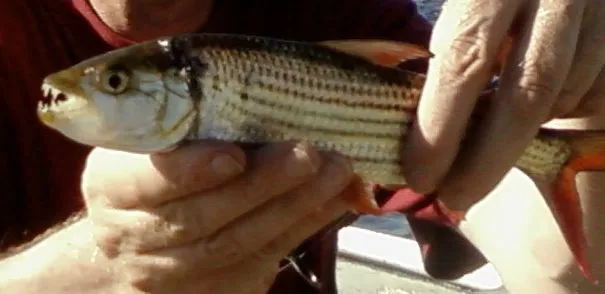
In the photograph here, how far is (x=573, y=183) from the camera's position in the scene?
4.40 ft

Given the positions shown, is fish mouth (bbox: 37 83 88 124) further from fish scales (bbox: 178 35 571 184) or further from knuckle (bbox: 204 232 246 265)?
knuckle (bbox: 204 232 246 265)

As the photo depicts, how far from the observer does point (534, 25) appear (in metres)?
Answer: 1.22

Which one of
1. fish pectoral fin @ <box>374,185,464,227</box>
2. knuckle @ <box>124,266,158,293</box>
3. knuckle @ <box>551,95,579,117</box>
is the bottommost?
fish pectoral fin @ <box>374,185,464,227</box>

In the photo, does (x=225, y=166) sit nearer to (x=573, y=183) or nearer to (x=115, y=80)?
(x=115, y=80)

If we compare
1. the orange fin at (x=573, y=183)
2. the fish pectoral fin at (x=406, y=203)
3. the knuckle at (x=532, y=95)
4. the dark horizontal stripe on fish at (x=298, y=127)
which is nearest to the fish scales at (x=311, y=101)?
the dark horizontal stripe on fish at (x=298, y=127)

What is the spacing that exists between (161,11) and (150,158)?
639 mm

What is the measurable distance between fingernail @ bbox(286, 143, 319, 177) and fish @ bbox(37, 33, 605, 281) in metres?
0.02

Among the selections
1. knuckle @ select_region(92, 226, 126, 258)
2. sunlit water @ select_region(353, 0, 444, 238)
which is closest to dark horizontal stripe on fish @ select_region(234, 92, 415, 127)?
knuckle @ select_region(92, 226, 126, 258)

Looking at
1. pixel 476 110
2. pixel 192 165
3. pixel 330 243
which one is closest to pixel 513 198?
pixel 330 243

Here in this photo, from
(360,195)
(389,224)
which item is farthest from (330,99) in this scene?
(389,224)

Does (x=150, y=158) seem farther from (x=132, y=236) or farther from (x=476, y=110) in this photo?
(x=476, y=110)

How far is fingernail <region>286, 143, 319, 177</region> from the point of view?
3.68 feet

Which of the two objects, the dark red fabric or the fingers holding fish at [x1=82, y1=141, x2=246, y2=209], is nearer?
the fingers holding fish at [x1=82, y1=141, x2=246, y2=209]

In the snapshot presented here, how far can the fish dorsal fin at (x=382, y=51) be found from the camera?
1.19m
